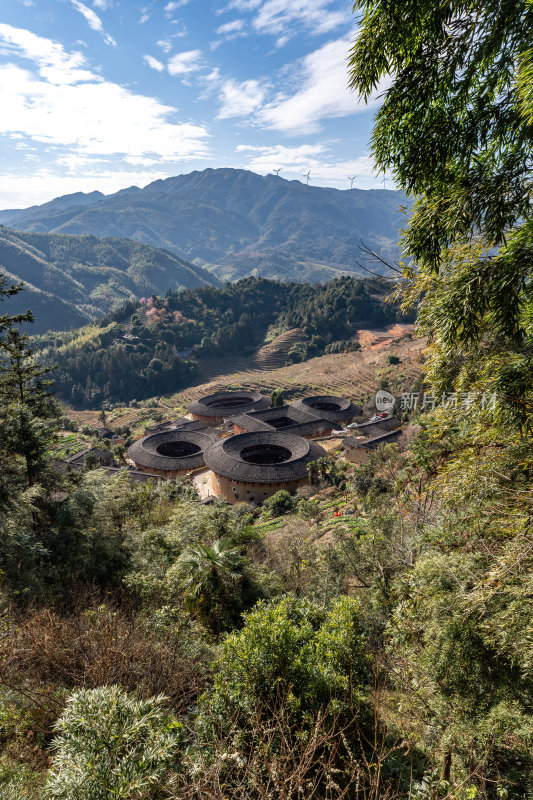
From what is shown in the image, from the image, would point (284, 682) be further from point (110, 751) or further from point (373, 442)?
point (373, 442)

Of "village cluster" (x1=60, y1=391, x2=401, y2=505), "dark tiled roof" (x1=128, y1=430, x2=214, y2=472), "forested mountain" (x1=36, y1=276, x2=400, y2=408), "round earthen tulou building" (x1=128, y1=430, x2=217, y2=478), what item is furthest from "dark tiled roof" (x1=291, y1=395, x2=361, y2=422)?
"forested mountain" (x1=36, y1=276, x2=400, y2=408)

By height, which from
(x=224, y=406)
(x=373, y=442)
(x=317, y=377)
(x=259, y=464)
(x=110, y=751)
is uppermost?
(x=110, y=751)

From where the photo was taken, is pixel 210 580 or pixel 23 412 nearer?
pixel 210 580

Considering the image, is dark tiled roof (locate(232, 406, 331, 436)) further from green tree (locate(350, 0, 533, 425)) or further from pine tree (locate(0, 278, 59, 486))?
green tree (locate(350, 0, 533, 425))

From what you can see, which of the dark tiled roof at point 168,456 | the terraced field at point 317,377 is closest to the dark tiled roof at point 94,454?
the dark tiled roof at point 168,456

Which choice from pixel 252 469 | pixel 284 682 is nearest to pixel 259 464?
pixel 252 469
